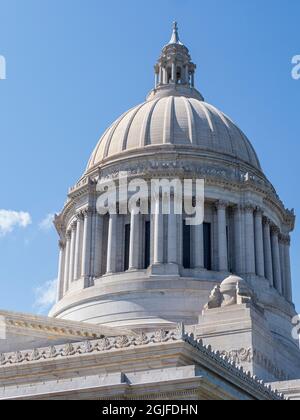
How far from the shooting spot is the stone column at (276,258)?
69562mm

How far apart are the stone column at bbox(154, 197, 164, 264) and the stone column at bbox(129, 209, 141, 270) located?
1.55 m

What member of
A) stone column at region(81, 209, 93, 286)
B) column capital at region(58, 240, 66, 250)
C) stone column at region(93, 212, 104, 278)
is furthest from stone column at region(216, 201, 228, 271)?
column capital at region(58, 240, 66, 250)

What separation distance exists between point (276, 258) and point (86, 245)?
14.8m

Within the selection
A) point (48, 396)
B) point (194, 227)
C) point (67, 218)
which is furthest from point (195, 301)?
point (48, 396)

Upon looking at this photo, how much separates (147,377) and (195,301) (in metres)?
28.5

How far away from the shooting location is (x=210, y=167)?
68938 mm

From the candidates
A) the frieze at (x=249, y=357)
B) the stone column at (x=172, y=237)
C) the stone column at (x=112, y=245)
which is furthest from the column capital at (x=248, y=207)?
the frieze at (x=249, y=357)

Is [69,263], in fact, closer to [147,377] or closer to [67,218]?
[67,218]

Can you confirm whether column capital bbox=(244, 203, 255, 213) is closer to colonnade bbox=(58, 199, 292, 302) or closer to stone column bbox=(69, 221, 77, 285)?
colonnade bbox=(58, 199, 292, 302)

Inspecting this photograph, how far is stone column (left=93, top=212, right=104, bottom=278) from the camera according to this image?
222ft

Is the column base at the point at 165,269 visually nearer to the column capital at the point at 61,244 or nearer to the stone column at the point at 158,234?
the stone column at the point at 158,234

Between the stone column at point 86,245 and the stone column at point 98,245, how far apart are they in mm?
456

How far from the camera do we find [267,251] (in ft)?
228

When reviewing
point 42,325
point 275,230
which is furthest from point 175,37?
point 42,325
